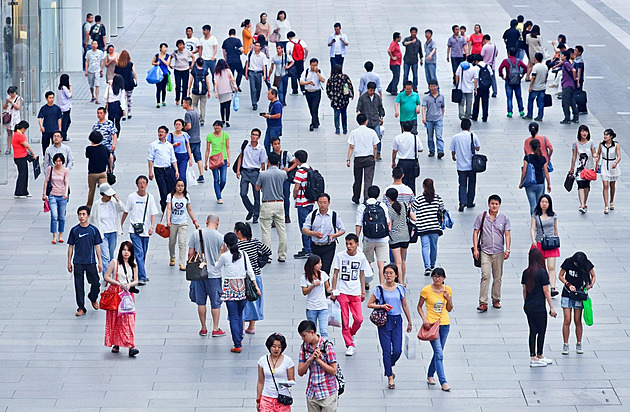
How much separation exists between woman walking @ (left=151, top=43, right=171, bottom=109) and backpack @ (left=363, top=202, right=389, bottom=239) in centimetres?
1226

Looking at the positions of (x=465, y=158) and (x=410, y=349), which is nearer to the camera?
(x=410, y=349)

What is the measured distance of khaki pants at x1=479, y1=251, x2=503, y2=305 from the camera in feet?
47.5

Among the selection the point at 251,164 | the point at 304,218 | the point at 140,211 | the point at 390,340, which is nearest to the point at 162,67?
the point at 251,164

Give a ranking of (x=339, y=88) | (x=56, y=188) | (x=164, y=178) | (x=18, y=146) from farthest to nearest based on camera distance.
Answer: (x=339, y=88) < (x=18, y=146) < (x=164, y=178) < (x=56, y=188)

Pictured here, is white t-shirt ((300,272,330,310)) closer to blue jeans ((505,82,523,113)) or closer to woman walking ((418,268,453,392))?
woman walking ((418,268,453,392))

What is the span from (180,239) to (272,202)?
1.40 metres

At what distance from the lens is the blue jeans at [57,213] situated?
17.3m

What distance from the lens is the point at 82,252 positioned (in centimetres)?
1433

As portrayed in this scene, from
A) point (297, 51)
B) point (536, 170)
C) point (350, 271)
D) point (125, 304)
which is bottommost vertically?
point (125, 304)

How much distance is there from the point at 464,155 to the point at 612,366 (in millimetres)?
6089

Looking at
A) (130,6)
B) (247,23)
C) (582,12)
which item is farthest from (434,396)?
(130,6)

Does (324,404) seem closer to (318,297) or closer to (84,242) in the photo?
(318,297)

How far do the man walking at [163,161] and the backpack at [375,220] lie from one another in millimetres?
4454

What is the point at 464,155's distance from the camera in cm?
1847
